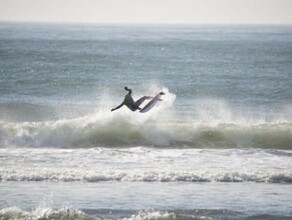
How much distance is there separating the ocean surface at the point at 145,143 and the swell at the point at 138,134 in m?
0.04

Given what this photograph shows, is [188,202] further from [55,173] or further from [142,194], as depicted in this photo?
[55,173]

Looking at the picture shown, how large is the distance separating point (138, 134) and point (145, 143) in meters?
0.77

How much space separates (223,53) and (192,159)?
49274mm

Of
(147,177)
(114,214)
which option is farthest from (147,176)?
(114,214)

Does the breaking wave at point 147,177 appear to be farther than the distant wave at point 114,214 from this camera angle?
Yes

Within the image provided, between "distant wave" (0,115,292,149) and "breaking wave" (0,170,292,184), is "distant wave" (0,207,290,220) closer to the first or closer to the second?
"breaking wave" (0,170,292,184)

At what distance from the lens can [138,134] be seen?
29.8 metres

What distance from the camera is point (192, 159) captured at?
24281 mm

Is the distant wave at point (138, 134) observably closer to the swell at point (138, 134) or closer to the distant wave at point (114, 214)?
the swell at point (138, 134)

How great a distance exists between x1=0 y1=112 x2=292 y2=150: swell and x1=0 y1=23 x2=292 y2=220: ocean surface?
0.04 m

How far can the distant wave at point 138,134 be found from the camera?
94.9 ft

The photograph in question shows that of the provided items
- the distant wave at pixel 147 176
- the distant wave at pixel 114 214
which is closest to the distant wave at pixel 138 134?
the distant wave at pixel 147 176

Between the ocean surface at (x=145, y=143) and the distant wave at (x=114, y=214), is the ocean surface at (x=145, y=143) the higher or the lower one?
the higher one

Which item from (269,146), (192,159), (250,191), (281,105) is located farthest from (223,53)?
(250,191)
